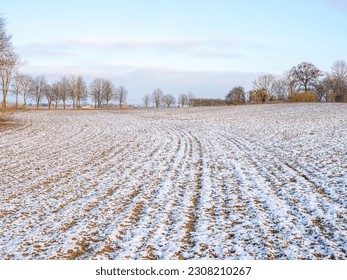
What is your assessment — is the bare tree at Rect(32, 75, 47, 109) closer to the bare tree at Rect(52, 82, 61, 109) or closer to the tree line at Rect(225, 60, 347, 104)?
the bare tree at Rect(52, 82, 61, 109)

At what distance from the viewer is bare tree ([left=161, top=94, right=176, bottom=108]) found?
13275 centimetres

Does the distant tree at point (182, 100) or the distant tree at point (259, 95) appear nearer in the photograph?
the distant tree at point (259, 95)

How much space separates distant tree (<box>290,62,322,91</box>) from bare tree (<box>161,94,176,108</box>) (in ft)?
179

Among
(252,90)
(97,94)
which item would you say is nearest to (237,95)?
(252,90)

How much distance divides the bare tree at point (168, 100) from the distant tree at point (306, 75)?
54.4m

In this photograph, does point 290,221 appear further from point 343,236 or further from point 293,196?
point 293,196

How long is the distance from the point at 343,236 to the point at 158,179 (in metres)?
6.46

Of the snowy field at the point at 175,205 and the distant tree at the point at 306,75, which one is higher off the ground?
the distant tree at the point at 306,75

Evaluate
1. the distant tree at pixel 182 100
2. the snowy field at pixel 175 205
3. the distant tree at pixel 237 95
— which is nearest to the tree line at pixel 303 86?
the distant tree at pixel 237 95

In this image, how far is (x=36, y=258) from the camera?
5898mm

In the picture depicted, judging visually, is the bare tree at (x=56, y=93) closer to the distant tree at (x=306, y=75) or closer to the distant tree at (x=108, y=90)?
the distant tree at (x=108, y=90)

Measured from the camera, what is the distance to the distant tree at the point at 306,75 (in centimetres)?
8700
